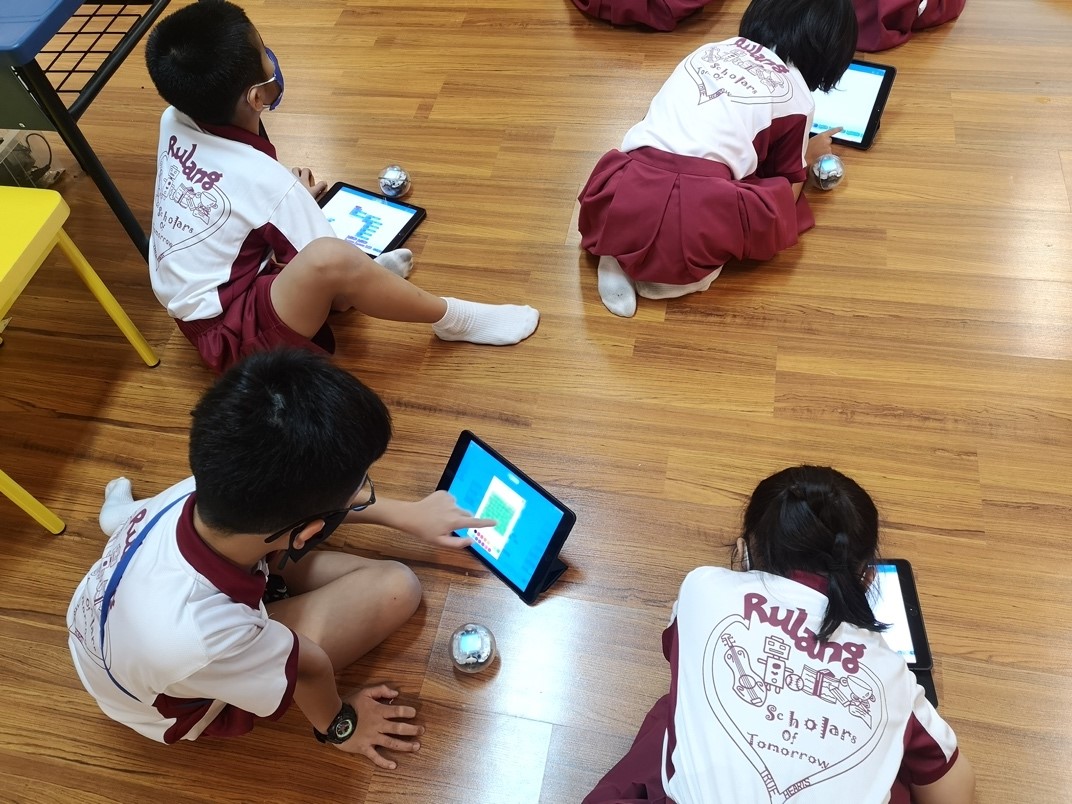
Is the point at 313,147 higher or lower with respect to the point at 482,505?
higher

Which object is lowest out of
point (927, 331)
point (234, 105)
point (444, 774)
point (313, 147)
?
point (444, 774)

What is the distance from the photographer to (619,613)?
4.05 feet

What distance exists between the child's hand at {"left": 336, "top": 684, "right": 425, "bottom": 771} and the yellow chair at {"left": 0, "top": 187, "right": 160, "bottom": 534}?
25.9 inches

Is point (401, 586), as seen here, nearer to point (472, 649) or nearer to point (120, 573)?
point (472, 649)

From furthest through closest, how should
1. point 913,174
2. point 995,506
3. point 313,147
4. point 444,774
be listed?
point 313,147 < point 913,174 < point 995,506 < point 444,774

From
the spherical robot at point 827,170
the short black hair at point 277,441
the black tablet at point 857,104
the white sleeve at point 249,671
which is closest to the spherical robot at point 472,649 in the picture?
the white sleeve at point 249,671

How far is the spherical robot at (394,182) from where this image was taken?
5.90 feet

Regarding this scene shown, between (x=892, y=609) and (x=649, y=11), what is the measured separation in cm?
157

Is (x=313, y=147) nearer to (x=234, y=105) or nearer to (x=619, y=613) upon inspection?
(x=234, y=105)

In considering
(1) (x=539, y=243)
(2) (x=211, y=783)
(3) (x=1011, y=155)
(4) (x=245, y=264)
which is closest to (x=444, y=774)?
(2) (x=211, y=783)

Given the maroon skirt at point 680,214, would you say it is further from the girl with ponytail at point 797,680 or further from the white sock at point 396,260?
the girl with ponytail at point 797,680

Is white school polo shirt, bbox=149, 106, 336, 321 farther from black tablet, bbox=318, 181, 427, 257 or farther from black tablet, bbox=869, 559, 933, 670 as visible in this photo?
black tablet, bbox=869, 559, 933, 670

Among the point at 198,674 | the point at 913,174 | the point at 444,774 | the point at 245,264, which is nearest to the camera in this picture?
the point at 198,674

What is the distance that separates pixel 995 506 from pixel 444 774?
0.93m
